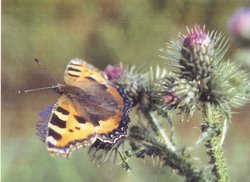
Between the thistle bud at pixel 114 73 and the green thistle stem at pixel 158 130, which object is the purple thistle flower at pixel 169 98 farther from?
the thistle bud at pixel 114 73

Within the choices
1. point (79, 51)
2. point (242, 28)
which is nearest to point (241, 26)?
point (242, 28)

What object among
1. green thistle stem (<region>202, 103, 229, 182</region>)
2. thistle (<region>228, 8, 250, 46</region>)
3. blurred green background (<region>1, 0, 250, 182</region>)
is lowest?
blurred green background (<region>1, 0, 250, 182</region>)

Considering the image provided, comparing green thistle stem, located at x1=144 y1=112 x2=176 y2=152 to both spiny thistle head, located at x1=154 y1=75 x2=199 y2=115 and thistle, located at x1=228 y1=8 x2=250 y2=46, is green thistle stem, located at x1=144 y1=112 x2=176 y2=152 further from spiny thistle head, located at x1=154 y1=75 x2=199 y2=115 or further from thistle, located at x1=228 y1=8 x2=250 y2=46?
thistle, located at x1=228 y1=8 x2=250 y2=46

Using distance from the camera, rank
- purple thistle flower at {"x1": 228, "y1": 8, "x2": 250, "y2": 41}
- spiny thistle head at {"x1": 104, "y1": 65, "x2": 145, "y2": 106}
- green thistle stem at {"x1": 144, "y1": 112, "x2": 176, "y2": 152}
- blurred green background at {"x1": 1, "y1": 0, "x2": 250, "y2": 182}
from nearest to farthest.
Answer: green thistle stem at {"x1": 144, "y1": 112, "x2": 176, "y2": 152}
spiny thistle head at {"x1": 104, "y1": 65, "x2": 145, "y2": 106}
purple thistle flower at {"x1": 228, "y1": 8, "x2": 250, "y2": 41}
blurred green background at {"x1": 1, "y1": 0, "x2": 250, "y2": 182}

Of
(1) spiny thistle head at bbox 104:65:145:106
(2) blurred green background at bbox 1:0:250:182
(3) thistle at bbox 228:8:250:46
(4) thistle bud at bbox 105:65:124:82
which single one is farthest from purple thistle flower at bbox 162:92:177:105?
(2) blurred green background at bbox 1:0:250:182

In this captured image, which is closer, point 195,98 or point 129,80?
point 195,98

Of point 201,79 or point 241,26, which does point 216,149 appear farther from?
point 241,26

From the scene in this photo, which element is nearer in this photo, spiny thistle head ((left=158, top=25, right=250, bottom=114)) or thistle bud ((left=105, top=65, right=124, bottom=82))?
spiny thistle head ((left=158, top=25, right=250, bottom=114))

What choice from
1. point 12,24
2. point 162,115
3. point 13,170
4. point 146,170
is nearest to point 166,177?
point 146,170
